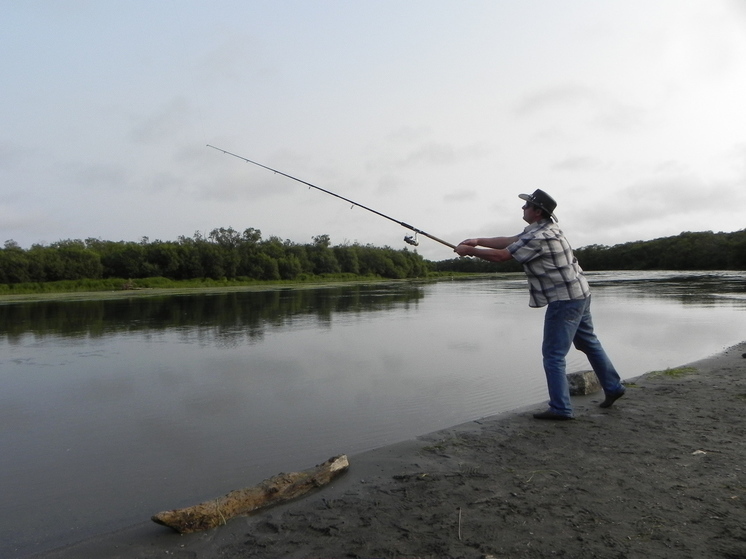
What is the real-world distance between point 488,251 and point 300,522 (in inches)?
122

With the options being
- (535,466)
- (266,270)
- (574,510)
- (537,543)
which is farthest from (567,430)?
(266,270)

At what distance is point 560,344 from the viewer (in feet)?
17.6

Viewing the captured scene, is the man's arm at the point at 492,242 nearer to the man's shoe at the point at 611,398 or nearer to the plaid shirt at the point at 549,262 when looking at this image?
the plaid shirt at the point at 549,262

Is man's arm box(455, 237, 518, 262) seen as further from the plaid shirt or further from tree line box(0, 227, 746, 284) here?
tree line box(0, 227, 746, 284)

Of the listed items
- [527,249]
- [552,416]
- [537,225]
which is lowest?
[552,416]

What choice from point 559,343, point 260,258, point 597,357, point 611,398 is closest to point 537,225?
point 559,343

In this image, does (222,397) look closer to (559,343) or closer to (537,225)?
(559,343)

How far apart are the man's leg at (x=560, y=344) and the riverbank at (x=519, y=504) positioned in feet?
1.19

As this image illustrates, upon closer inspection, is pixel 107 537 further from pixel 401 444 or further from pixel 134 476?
pixel 401 444

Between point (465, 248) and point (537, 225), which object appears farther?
point (465, 248)

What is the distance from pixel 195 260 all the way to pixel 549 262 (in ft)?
220

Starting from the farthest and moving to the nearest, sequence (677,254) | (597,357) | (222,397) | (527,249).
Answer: (677,254)
(222,397)
(597,357)
(527,249)

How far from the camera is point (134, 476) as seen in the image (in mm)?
4703

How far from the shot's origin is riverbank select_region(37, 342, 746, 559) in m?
2.96
